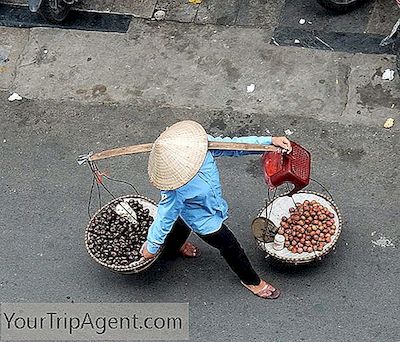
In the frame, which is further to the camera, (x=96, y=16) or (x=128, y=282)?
(x=96, y=16)

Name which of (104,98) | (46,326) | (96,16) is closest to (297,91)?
(104,98)

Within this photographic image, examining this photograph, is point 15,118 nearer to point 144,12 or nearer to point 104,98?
point 104,98

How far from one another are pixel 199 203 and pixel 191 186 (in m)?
0.15

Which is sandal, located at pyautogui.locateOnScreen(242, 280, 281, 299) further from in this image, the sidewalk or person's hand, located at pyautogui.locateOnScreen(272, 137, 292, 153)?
the sidewalk

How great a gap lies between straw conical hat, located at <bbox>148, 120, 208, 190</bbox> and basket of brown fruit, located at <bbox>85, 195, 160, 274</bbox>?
0.86 meters

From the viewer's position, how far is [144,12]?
7.13m

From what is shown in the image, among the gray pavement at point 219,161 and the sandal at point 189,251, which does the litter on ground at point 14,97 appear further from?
the sandal at point 189,251

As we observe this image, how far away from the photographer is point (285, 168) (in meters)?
4.62

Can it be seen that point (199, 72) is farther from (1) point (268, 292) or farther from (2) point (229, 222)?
(1) point (268, 292)

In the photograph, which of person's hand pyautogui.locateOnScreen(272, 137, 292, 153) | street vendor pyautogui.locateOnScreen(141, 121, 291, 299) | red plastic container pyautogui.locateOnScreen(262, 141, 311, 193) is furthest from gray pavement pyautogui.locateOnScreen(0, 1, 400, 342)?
person's hand pyautogui.locateOnScreen(272, 137, 292, 153)

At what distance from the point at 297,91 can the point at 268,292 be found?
183 cm

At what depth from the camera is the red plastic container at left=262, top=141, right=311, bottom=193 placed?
4633 mm

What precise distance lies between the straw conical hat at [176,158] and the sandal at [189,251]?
1.06m

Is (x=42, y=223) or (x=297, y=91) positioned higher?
(x=297, y=91)
